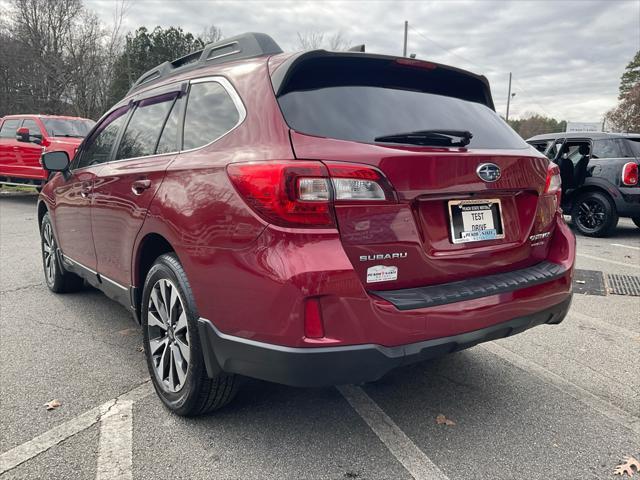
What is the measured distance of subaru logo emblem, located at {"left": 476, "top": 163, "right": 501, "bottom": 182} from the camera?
87.9 inches

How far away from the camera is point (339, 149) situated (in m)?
1.96

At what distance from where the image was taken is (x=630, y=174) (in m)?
8.18

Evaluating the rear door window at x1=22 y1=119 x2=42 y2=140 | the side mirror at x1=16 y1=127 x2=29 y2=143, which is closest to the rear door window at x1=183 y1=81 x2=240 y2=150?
the rear door window at x1=22 y1=119 x2=42 y2=140

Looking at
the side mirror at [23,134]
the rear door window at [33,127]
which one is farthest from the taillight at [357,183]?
the side mirror at [23,134]

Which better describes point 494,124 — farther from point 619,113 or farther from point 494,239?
point 619,113

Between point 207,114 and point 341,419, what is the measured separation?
1697mm

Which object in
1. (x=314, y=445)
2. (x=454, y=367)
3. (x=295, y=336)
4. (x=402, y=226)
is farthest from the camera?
(x=454, y=367)

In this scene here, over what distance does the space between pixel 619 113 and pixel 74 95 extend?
48.5m

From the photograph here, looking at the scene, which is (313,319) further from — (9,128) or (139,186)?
(9,128)

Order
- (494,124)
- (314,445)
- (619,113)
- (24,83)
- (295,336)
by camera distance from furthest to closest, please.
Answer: (619,113)
(24,83)
(494,124)
(314,445)
(295,336)

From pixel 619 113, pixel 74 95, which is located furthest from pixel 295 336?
pixel 619 113

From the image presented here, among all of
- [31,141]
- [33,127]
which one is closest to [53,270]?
[31,141]

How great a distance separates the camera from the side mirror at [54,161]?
4023 millimetres

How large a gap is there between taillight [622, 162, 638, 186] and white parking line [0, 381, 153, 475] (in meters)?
8.35
